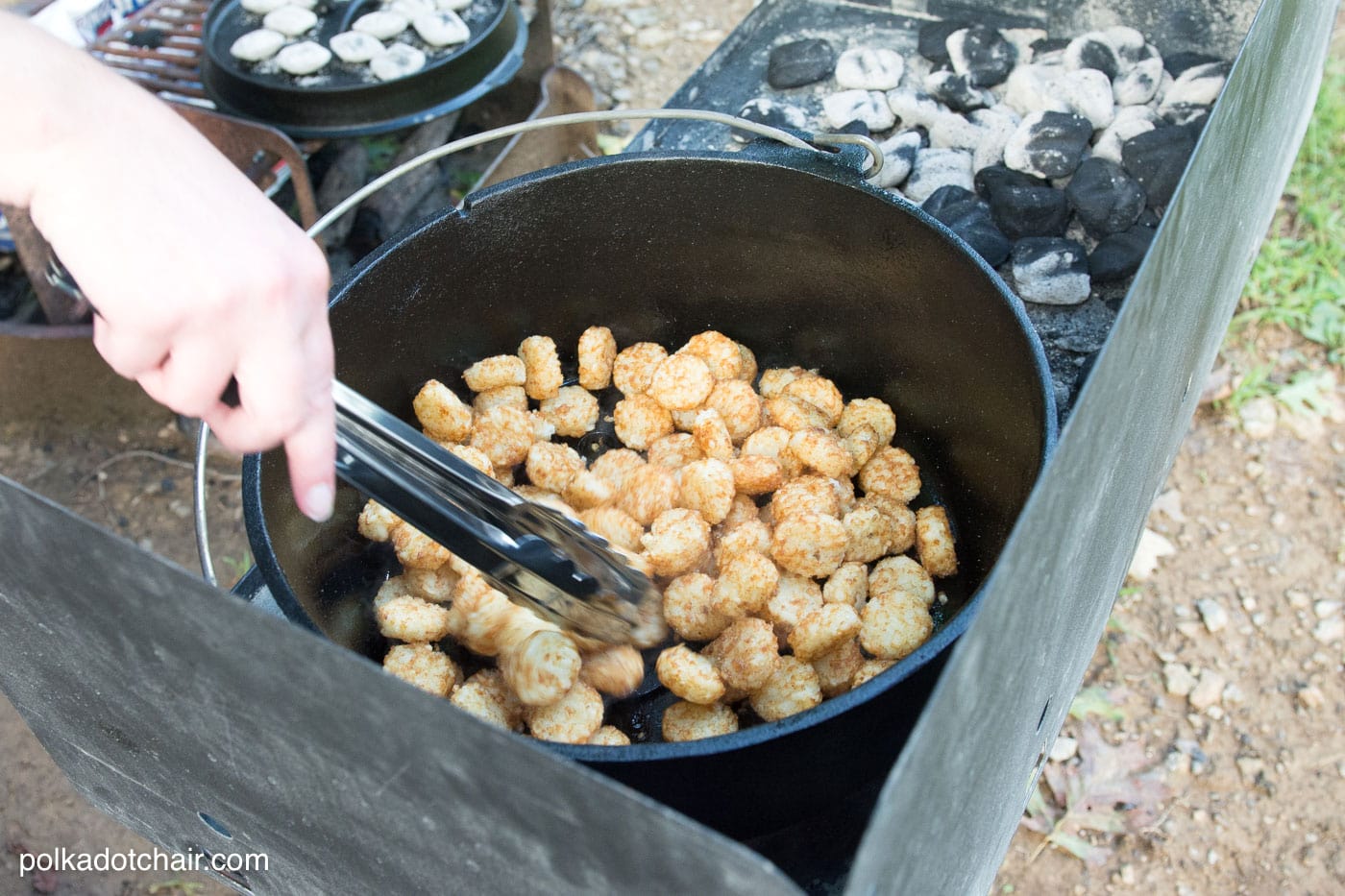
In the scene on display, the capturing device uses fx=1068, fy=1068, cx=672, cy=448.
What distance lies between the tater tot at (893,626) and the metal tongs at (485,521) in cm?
32

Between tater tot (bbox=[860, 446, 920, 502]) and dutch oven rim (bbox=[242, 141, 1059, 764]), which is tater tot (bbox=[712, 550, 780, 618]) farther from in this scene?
tater tot (bbox=[860, 446, 920, 502])

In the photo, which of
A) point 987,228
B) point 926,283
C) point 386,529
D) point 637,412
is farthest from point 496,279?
point 987,228

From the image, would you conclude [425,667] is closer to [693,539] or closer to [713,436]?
[693,539]

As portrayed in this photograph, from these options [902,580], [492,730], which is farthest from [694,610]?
[492,730]

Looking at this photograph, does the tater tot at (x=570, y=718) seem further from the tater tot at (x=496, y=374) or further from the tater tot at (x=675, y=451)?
the tater tot at (x=496, y=374)

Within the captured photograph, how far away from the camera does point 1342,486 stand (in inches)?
98.5

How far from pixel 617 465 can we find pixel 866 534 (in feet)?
1.30

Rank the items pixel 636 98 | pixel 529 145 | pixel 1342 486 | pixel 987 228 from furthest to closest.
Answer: pixel 636 98 → pixel 529 145 → pixel 1342 486 → pixel 987 228

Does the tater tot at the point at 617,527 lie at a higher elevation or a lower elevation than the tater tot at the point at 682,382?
lower

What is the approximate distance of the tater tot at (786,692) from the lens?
1351 mm

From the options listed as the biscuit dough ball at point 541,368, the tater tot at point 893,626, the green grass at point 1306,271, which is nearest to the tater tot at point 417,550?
the biscuit dough ball at point 541,368

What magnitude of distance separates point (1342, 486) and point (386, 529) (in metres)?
2.20

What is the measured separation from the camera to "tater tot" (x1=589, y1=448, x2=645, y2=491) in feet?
5.42

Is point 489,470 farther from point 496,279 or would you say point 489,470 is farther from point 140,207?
point 140,207
